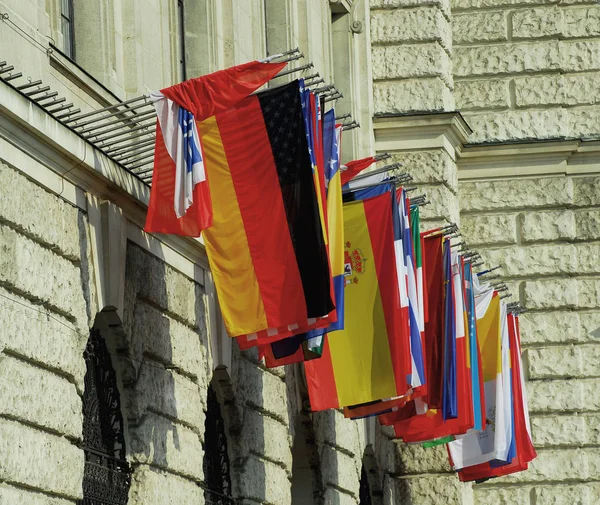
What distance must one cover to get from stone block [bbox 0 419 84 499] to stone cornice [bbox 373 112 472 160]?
1383 centimetres

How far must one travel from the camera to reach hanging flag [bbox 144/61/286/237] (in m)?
15.6

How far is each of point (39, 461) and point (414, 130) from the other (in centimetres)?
1484

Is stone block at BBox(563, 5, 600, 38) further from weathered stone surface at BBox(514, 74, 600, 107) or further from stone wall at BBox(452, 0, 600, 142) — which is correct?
weathered stone surface at BBox(514, 74, 600, 107)

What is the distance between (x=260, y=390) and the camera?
65.4 feet

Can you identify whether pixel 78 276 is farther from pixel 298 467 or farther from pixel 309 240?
pixel 298 467

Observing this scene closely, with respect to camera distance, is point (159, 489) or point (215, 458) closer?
point (159, 489)

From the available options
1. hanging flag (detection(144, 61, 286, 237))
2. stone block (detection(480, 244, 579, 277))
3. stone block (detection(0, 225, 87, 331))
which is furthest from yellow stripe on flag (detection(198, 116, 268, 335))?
stone block (detection(480, 244, 579, 277))

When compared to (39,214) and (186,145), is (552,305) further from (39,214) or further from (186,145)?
(39,214)

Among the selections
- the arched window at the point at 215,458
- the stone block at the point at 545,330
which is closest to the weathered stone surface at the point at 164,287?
the arched window at the point at 215,458

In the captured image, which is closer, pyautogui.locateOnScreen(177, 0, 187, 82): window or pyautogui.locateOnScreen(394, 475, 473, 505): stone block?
pyautogui.locateOnScreen(177, 0, 187, 82): window

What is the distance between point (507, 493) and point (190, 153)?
13.7m

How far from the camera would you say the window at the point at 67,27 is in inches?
680

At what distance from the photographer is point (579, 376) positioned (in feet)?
94.7

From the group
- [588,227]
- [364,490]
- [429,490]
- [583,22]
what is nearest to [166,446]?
[364,490]
